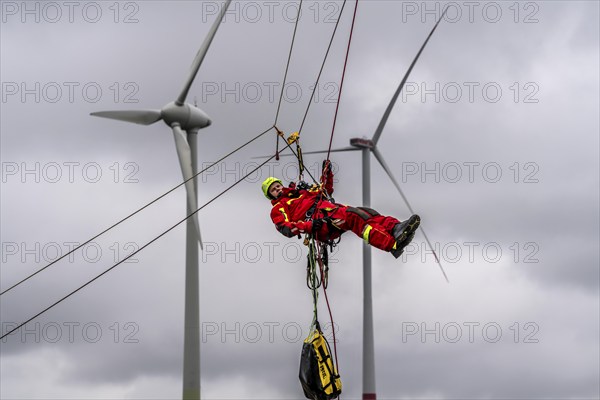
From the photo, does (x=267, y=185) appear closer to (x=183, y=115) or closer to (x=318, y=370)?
(x=318, y=370)

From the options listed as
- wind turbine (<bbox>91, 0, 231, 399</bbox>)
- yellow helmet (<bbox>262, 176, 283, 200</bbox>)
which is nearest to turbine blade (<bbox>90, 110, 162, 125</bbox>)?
wind turbine (<bbox>91, 0, 231, 399</bbox>)

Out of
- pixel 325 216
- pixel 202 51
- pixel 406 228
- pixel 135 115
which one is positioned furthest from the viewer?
pixel 135 115

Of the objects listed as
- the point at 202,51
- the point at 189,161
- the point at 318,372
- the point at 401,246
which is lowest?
the point at 318,372

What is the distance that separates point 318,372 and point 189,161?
21.8 m

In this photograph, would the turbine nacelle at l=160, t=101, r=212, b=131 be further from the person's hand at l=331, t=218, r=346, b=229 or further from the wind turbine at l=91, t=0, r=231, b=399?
the person's hand at l=331, t=218, r=346, b=229

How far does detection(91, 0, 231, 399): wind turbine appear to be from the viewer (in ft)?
154

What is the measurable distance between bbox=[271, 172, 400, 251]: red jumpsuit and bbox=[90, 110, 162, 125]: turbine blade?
2115 cm

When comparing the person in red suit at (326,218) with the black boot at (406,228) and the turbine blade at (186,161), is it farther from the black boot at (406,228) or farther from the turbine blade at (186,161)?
the turbine blade at (186,161)

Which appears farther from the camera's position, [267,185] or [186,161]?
[186,161]

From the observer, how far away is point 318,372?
24734mm

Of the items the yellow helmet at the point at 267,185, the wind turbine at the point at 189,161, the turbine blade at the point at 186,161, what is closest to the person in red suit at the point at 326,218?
the yellow helmet at the point at 267,185

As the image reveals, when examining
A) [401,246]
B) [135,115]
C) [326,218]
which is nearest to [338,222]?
[326,218]

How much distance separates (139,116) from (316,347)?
2508 centimetres

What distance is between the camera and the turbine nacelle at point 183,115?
166 ft
